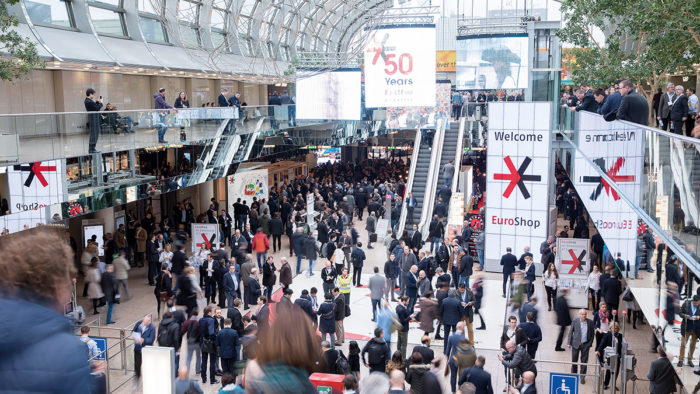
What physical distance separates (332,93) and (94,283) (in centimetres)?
1474

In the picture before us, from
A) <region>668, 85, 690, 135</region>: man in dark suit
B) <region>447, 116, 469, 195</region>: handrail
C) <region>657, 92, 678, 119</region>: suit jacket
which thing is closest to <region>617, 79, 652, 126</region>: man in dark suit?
<region>668, 85, 690, 135</region>: man in dark suit

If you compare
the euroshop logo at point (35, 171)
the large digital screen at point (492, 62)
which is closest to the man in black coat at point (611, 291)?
the euroshop logo at point (35, 171)

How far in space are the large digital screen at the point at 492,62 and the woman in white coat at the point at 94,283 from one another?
2395 centimetres

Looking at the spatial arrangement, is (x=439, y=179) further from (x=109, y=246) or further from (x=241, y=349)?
(x=241, y=349)

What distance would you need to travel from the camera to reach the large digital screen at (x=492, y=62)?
33.8 metres

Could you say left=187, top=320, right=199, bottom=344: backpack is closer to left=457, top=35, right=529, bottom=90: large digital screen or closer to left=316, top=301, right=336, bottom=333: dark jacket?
left=316, top=301, right=336, bottom=333: dark jacket

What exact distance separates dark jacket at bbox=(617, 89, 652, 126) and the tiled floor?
258 cm

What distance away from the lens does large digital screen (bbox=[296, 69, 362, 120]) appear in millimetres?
28250

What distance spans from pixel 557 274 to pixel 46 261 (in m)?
15.6

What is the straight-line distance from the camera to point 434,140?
98.5 ft

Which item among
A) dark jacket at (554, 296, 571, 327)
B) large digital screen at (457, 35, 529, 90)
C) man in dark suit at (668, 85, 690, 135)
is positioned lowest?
dark jacket at (554, 296, 571, 327)

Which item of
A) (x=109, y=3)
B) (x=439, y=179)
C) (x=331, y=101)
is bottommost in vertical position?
(x=439, y=179)

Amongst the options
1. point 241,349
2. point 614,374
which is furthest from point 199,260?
point 614,374

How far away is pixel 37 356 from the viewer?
1.69 meters
